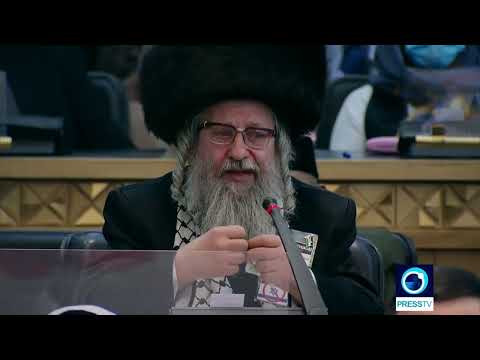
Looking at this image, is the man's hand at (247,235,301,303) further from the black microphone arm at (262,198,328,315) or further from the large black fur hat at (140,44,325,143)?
the large black fur hat at (140,44,325,143)

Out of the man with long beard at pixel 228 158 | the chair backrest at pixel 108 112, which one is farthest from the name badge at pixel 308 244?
the chair backrest at pixel 108 112

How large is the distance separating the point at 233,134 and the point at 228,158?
74 mm

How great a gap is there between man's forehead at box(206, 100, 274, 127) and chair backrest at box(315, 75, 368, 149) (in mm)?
1154

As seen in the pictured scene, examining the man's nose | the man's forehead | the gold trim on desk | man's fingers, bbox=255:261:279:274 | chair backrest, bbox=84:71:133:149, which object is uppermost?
chair backrest, bbox=84:71:133:149

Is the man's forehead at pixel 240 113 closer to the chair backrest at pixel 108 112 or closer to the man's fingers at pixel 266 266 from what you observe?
the man's fingers at pixel 266 266

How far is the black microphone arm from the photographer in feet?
4.92

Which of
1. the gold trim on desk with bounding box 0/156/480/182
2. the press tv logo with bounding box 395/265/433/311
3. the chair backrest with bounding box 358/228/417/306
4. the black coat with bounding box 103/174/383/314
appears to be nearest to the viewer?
the press tv logo with bounding box 395/265/433/311

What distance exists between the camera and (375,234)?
2523 millimetres

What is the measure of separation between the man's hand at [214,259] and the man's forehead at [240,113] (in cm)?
63

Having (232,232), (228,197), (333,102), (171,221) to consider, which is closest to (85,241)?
(171,221)

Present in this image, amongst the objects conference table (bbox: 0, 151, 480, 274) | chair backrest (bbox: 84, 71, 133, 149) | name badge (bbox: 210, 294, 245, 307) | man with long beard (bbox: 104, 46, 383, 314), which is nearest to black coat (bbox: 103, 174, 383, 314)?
man with long beard (bbox: 104, 46, 383, 314)

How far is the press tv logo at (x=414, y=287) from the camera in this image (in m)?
2.01
